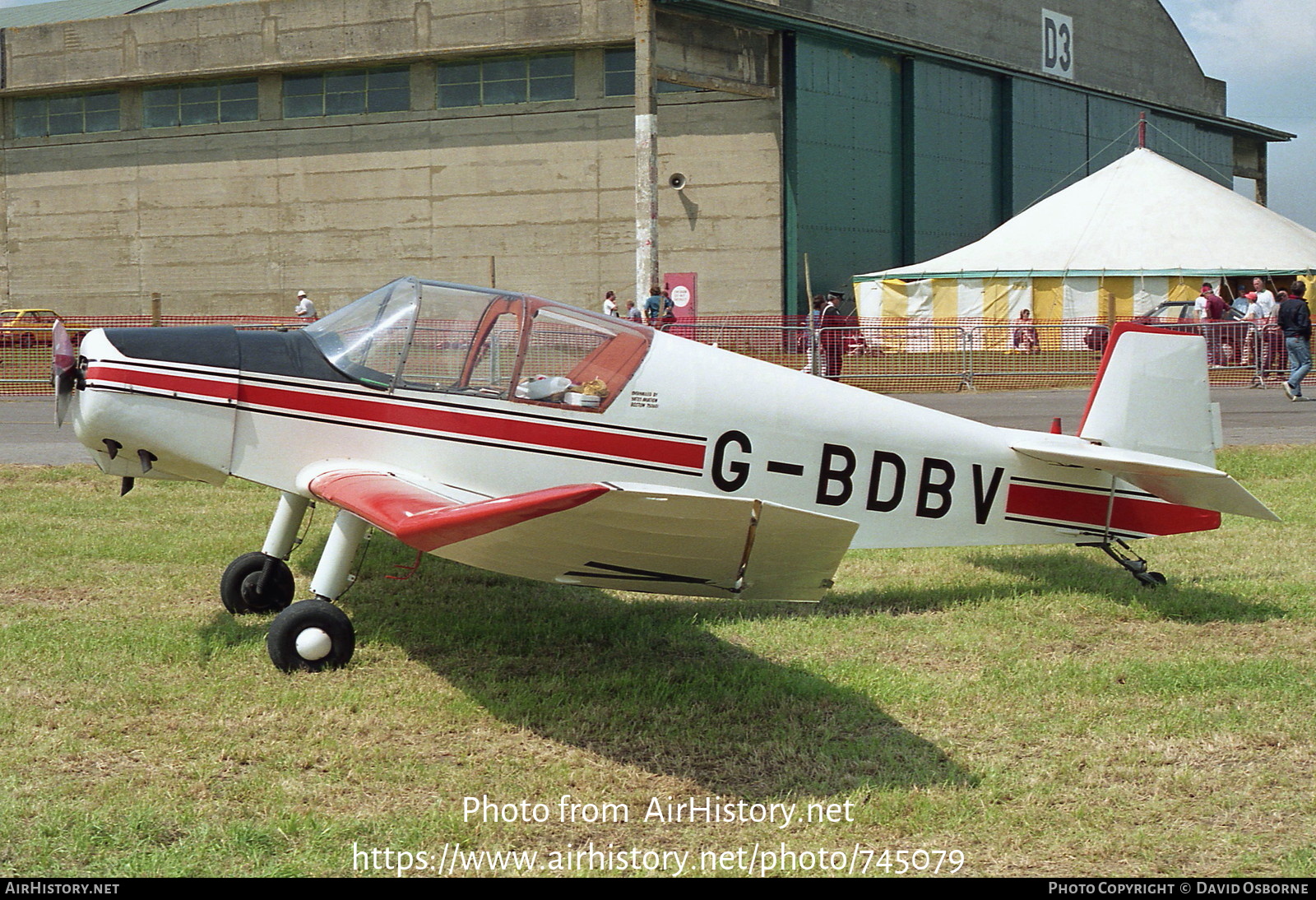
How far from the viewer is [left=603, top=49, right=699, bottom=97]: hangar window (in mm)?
30969

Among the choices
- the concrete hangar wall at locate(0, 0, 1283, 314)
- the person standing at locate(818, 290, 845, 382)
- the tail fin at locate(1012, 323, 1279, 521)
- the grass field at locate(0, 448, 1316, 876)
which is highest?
the concrete hangar wall at locate(0, 0, 1283, 314)

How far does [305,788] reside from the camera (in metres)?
4.12

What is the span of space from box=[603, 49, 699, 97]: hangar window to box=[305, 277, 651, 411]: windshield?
86.3 feet

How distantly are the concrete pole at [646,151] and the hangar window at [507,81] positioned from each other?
5.62 metres

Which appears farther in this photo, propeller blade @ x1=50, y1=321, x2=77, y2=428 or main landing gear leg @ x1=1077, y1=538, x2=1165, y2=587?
main landing gear leg @ x1=1077, y1=538, x2=1165, y2=587

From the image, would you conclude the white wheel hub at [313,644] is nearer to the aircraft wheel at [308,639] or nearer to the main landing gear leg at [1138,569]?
the aircraft wheel at [308,639]

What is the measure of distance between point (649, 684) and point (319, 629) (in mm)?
1487

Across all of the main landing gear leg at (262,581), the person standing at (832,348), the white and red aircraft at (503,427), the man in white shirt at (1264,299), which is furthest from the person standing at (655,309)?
the white and red aircraft at (503,427)

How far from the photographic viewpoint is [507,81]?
32.3 metres

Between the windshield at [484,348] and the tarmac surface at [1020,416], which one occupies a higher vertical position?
the windshield at [484,348]

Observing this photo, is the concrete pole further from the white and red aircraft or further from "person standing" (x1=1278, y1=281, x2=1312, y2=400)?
the white and red aircraft

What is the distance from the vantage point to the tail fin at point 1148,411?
20.8ft

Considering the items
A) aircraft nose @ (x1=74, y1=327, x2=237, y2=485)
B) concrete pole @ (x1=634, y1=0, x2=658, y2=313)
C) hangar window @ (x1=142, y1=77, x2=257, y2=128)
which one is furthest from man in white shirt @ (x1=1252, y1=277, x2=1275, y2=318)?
hangar window @ (x1=142, y1=77, x2=257, y2=128)
